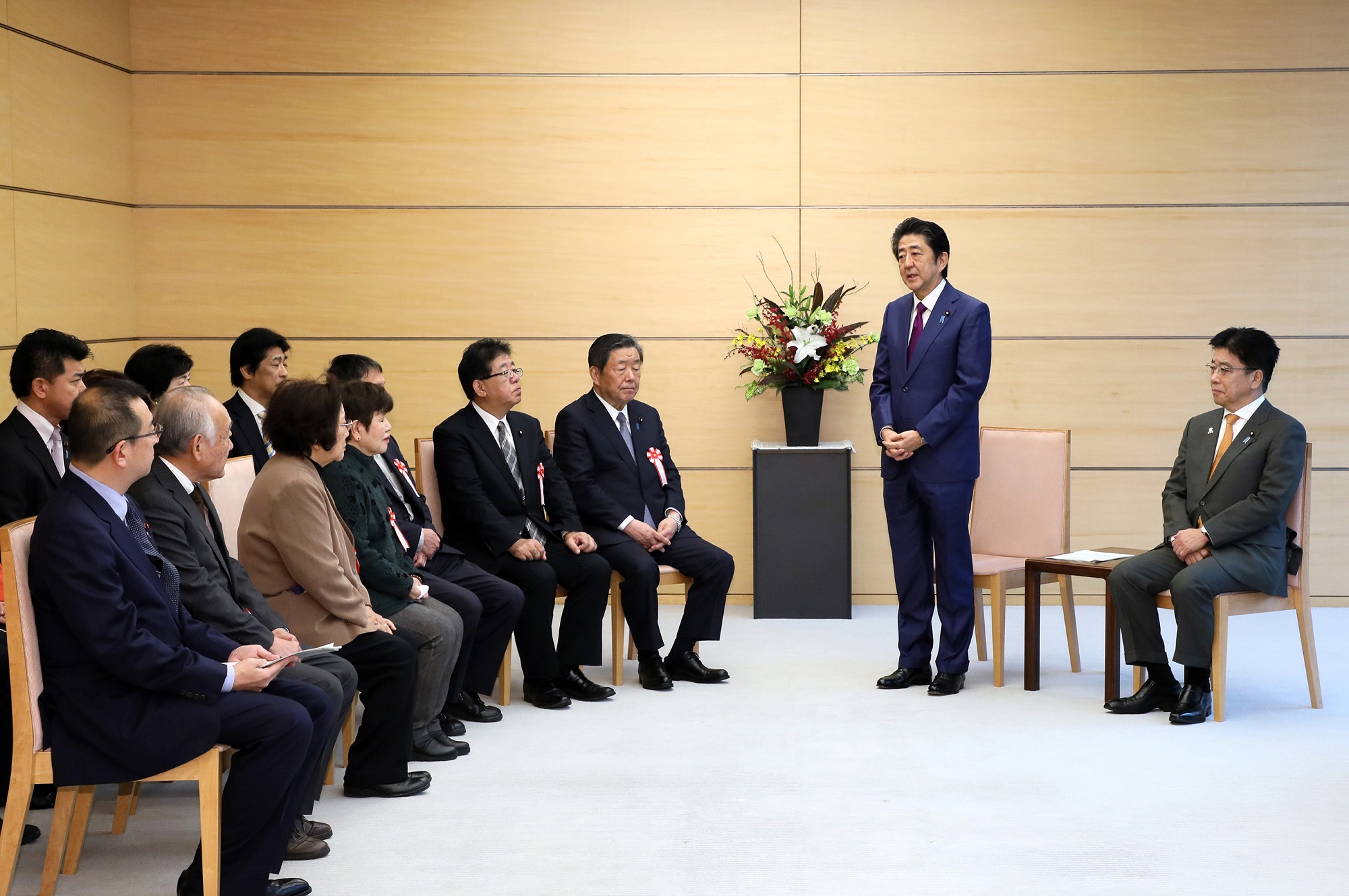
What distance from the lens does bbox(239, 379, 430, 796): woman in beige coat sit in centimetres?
370

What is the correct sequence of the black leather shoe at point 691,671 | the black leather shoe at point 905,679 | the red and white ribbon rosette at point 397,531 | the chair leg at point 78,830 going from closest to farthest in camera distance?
1. the chair leg at point 78,830
2. the red and white ribbon rosette at point 397,531
3. the black leather shoe at point 905,679
4. the black leather shoe at point 691,671

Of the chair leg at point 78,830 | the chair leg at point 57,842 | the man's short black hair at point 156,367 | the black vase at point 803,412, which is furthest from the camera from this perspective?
the black vase at point 803,412

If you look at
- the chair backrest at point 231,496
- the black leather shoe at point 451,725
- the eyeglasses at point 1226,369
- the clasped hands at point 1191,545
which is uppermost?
the eyeglasses at point 1226,369

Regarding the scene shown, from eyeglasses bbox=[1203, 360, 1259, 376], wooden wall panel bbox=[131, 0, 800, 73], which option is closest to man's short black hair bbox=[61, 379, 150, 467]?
eyeglasses bbox=[1203, 360, 1259, 376]

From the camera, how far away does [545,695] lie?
16.4ft

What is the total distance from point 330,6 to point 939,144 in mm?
3438

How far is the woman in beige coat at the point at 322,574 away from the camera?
3697 mm

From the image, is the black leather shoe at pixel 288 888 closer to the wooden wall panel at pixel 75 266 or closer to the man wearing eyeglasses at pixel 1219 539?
the man wearing eyeglasses at pixel 1219 539

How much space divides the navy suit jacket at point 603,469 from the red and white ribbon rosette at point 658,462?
0.07ft

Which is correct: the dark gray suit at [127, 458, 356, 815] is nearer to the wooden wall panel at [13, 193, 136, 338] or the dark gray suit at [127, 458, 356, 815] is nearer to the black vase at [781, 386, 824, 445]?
the wooden wall panel at [13, 193, 136, 338]

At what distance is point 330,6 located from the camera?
272 inches

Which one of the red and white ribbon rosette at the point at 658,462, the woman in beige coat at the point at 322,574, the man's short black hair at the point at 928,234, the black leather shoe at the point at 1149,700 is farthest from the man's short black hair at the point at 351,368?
the black leather shoe at the point at 1149,700

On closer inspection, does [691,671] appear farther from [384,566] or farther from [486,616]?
[384,566]

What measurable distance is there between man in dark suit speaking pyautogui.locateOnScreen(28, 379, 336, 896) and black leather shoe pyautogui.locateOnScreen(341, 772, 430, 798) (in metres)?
0.81
